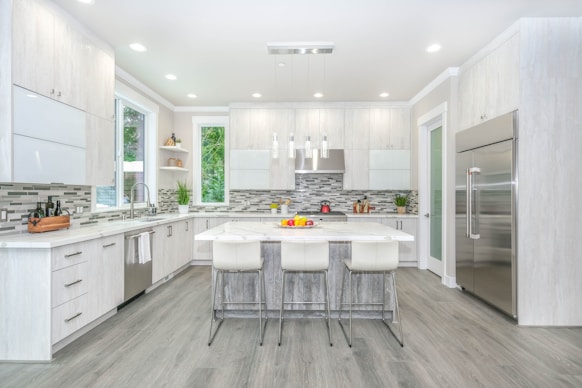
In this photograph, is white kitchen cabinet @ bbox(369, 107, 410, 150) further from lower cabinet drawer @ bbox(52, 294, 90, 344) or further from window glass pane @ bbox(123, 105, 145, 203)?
lower cabinet drawer @ bbox(52, 294, 90, 344)

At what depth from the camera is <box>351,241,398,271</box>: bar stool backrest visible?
9.23 ft

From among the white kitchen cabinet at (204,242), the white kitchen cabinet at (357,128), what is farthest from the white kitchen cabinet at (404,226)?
the white kitchen cabinet at (204,242)

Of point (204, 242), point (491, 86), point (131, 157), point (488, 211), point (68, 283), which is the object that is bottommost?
Answer: point (204, 242)

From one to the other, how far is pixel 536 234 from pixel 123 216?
4.83 meters

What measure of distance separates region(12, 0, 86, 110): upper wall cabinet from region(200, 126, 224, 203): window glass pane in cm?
316

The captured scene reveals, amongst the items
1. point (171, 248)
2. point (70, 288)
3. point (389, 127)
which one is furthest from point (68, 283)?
point (389, 127)

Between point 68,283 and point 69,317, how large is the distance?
285mm

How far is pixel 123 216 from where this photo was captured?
445cm

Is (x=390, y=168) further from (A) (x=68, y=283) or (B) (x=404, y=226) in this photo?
(A) (x=68, y=283)

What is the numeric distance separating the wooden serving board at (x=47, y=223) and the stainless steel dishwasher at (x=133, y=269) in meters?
0.58

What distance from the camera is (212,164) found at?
6473 millimetres

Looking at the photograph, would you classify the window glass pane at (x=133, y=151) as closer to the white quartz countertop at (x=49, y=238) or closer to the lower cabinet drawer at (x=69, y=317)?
the white quartz countertop at (x=49, y=238)

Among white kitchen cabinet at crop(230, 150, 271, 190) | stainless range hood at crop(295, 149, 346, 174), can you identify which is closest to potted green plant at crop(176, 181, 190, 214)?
white kitchen cabinet at crop(230, 150, 271, 190)

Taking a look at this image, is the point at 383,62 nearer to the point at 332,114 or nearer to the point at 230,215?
the point at 332,114
